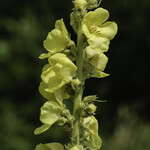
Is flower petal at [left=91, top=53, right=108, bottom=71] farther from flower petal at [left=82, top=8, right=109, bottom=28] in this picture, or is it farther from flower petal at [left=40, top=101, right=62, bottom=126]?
flower petal at [left=40, top=101, right=62, bottom=126]

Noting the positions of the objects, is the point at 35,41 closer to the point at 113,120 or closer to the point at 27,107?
the point at 27,107

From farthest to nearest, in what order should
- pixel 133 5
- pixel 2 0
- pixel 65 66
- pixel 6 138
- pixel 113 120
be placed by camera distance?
1. pixel 133 5
2. pixel 113 120
3. pixel 2 0
4. pixel 6 138
5. pixel 65 66

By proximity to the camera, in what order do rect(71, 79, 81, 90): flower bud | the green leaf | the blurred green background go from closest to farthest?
rect(71, 79, 81, 90): flower bud → the green leaf → the blurred green background

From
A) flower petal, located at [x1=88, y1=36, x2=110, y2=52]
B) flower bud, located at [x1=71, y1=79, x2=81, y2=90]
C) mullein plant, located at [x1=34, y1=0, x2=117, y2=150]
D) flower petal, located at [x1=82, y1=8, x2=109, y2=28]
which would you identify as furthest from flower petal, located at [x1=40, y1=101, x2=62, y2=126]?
flower petal, located at [x1=82, y1=8, x2=109, y2=28]

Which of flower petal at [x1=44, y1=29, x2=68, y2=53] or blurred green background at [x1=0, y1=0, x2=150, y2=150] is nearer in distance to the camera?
flower petal at [x1=44, y1=29, x2=68, y2=53]

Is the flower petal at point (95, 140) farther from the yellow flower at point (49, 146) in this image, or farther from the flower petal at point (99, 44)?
the flower petal at point (99, 44)

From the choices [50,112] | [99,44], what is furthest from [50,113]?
[99,44]

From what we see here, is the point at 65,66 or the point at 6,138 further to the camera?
the point at 6,138

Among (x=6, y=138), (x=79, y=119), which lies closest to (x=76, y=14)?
(x=79, y=119)
